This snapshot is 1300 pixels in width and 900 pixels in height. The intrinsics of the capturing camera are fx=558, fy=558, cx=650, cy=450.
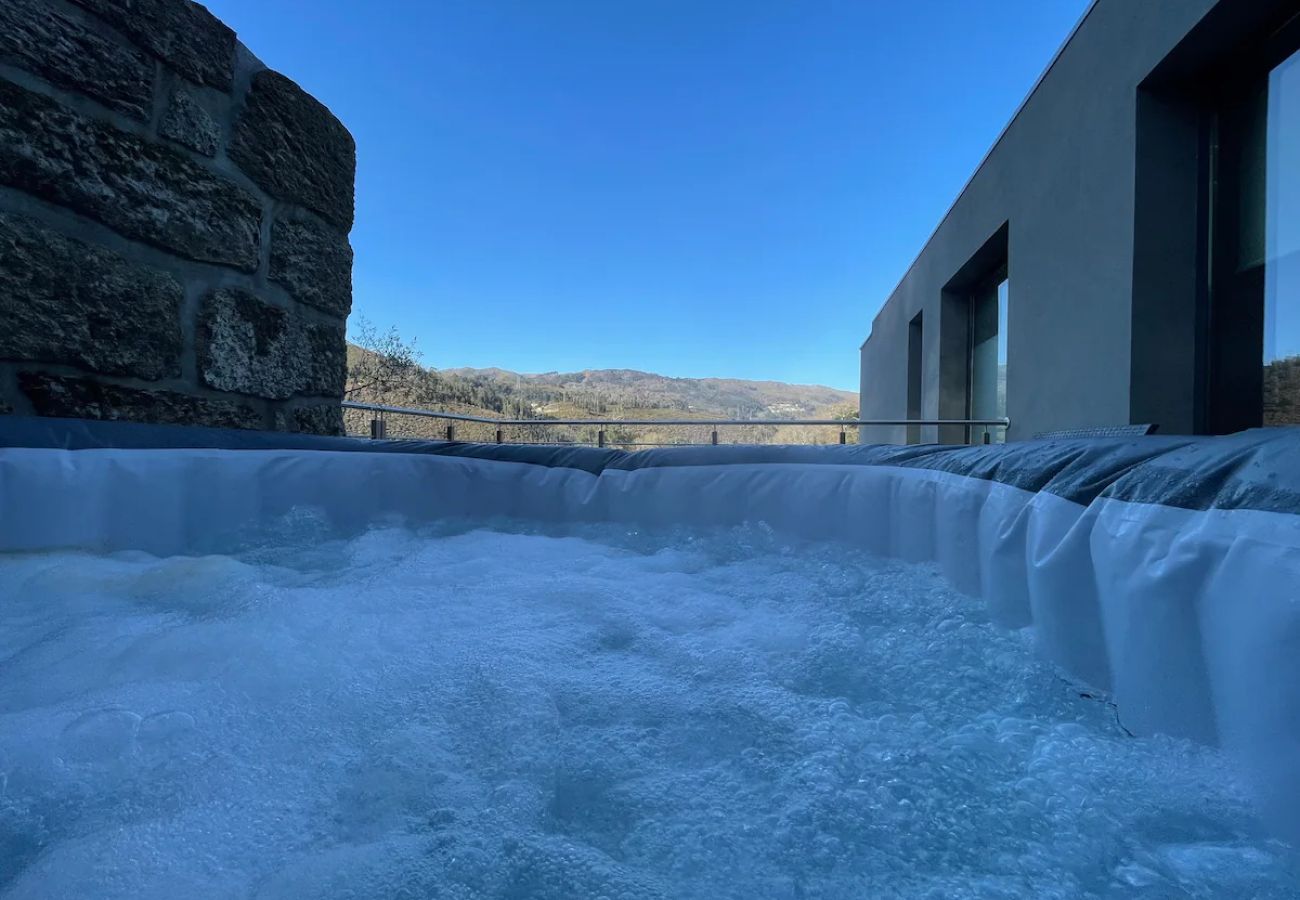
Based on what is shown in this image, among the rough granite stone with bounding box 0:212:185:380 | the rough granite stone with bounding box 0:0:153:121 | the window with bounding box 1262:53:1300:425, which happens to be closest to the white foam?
the rough granite stone with bounding box 0:212:185:380

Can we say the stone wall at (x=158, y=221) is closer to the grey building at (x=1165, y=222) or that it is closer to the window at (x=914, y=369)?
the grey building at (x=1165, y=222)

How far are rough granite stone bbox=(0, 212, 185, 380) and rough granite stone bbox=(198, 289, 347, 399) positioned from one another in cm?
9

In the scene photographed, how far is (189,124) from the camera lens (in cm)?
150

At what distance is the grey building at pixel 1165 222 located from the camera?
204cm

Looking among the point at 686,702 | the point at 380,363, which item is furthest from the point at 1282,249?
the point at 380,363

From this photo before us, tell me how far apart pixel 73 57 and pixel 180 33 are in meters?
0.31

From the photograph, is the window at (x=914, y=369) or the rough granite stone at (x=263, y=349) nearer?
the rough granite stone at (x=263, y=349)

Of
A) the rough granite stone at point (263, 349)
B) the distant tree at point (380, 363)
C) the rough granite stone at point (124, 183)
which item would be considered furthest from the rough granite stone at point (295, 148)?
the distant tree at point (380, 363)

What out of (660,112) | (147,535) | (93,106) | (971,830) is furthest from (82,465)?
(660,112)

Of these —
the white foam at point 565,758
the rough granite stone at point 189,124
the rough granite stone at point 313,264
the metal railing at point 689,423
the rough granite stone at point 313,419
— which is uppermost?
the rough granite stone at point 189,124

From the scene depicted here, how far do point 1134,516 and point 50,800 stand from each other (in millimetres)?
1229

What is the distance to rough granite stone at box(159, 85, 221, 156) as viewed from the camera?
1.45 metres

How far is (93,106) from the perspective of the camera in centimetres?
130

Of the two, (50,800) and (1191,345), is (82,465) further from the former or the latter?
(1191,345)
